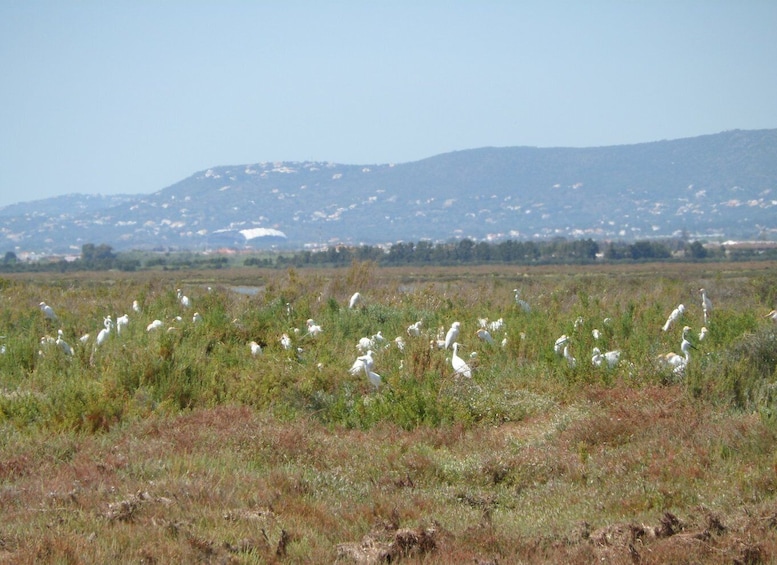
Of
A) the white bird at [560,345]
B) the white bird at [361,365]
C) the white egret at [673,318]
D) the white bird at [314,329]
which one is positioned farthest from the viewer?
the white egret at [673,318]

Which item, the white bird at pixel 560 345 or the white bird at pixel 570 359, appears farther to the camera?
the white bird at pixel 560 345

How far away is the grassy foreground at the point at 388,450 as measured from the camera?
5.95 meters

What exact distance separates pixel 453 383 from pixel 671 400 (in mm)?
2671

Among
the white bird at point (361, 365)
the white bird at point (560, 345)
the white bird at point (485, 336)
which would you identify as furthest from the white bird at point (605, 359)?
the white bird at point (361, 365)

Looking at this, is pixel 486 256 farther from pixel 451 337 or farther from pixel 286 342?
pixel 286 342

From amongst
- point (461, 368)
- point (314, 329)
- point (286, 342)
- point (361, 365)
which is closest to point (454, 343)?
point (461, 368)

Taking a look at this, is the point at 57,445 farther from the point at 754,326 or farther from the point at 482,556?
the point at 754,326

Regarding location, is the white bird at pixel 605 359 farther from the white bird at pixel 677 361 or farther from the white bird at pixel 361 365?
the white bird at pixel 361 365

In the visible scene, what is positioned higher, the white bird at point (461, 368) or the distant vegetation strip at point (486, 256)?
the white bird at point (461, 368)

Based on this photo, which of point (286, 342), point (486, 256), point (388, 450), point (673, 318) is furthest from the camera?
point (486, 256)

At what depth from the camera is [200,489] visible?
268 inches

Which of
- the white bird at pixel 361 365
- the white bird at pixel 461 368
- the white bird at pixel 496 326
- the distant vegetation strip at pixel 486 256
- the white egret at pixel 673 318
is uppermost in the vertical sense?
the white bird at pixel 361 365

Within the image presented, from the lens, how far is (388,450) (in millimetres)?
8391

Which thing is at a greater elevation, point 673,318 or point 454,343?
point 454,343
